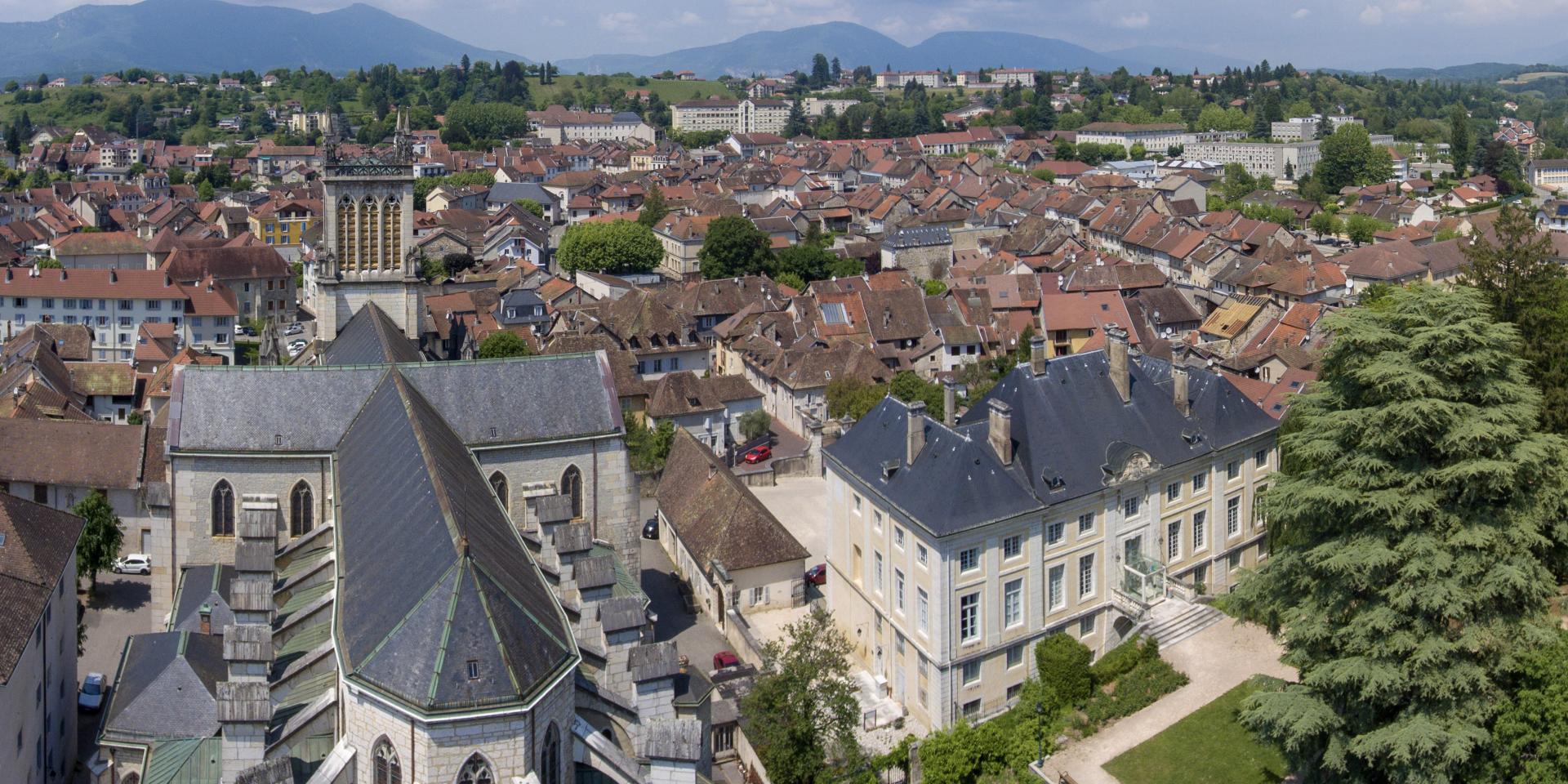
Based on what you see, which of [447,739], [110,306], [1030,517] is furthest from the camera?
[110,306]

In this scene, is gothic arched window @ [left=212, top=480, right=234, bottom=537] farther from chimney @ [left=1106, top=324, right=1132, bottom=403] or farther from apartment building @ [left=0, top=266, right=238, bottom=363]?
apartment building @ [left=0, top=266, right=238, bottom=363]

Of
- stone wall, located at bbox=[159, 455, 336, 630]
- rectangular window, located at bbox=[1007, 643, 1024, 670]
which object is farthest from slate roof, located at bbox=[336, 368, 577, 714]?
rectangular window, located at bbox=[1007, 643, 1024, 670]

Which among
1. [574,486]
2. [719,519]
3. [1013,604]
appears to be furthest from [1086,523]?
[574,486]

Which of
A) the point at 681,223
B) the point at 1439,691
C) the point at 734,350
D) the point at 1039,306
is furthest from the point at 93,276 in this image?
the point at 1439,691

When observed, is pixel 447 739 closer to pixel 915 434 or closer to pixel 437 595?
pixel 437 595

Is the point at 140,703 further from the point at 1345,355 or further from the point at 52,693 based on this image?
the point at 1345,355

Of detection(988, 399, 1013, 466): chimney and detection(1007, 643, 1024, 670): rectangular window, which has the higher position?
detection(988, 399, 1013, 466): chimney
